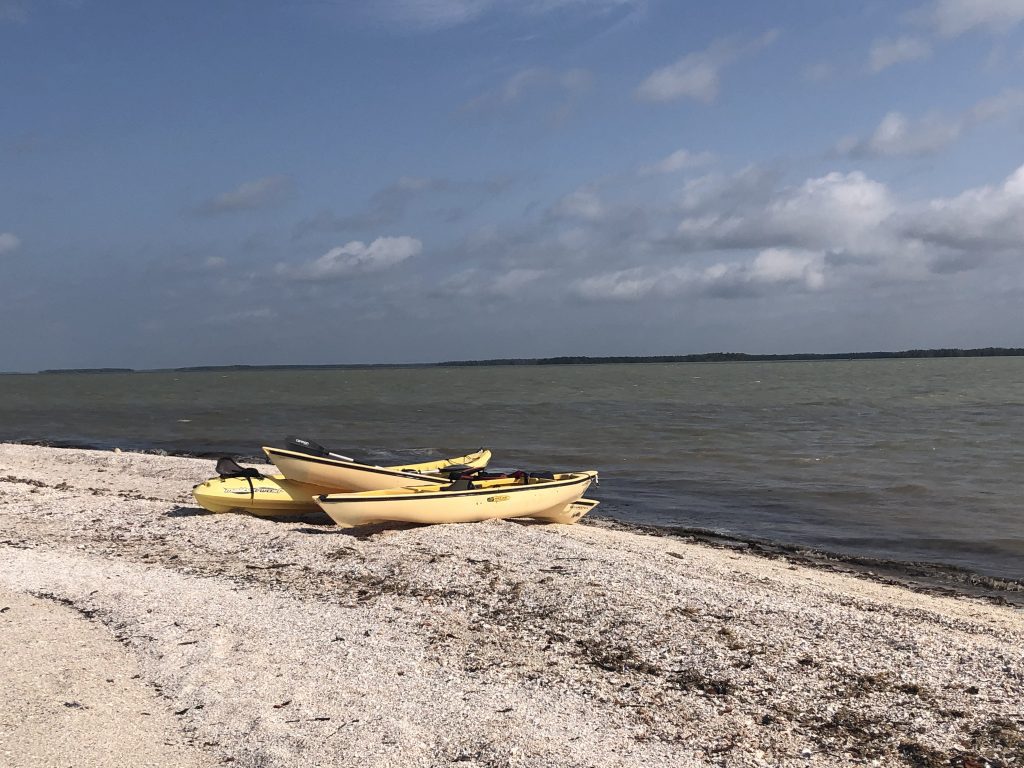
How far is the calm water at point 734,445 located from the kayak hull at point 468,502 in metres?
2.57

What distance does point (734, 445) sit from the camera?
28.0 meters

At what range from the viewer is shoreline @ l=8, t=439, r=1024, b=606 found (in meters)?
11.2

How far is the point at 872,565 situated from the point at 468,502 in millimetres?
5989

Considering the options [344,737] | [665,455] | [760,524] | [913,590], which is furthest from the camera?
[665,455]

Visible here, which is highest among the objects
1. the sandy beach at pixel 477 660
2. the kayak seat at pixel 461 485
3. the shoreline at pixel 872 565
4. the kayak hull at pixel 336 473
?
the kayak hull at pixel 336 473

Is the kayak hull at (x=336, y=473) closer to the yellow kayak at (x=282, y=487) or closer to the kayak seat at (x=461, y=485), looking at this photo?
the yellow kayak at (x=282, y=487)

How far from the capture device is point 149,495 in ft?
52.6

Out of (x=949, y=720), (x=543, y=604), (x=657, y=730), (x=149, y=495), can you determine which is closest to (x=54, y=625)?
A: (x=543, y=604)

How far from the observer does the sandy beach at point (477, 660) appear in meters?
5.50

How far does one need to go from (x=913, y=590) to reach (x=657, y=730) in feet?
22.2

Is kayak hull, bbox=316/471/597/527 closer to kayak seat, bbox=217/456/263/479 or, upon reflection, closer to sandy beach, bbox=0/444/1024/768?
sandy beach, bbox=0/444/1024/768

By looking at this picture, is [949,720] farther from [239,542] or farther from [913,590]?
[239,542]

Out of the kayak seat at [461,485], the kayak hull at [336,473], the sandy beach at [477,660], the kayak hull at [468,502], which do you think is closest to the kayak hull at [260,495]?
the kayak hull at [336,473]

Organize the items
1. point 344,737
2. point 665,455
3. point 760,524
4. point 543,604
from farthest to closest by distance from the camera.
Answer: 1. point 665,455
2. point 760,524
3. point 543,604
4. point 344,737
